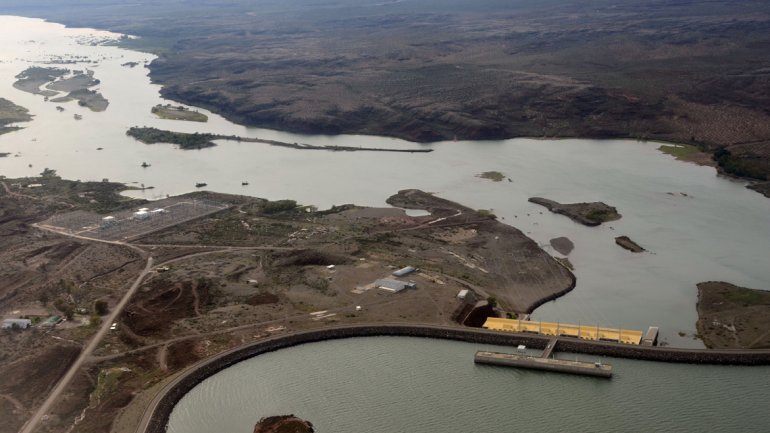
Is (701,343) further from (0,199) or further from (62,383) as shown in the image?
(0,199)

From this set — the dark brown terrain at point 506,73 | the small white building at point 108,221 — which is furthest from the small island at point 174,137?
the small white building at point 108,221

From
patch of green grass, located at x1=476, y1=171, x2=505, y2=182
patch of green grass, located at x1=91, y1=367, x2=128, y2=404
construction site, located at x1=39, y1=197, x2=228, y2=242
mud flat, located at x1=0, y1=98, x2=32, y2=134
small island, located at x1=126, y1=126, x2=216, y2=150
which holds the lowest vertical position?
mud flat, located at x1=0, y1=98, x2=32, y2=134

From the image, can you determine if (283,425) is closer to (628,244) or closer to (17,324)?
(17,324)

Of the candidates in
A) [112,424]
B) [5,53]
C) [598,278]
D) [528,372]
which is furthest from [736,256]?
[5,53]

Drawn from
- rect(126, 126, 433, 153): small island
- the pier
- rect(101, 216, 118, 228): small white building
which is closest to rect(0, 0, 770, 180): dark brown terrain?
rect(126, 126, 433, 153): small island

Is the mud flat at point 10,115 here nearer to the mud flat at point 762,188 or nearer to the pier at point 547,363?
the pier at point 547,363

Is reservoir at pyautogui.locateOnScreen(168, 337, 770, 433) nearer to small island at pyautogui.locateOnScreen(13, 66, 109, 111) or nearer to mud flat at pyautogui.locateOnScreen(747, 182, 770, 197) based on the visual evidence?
mud flat at pyautogui.locateOnScreen(747, 182, 770, 197)

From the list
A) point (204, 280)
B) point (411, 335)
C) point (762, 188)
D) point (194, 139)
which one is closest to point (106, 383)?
point (204, 280)
